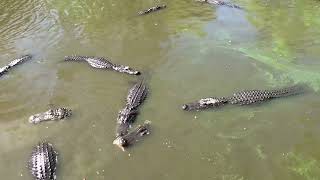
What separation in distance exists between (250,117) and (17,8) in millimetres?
11303

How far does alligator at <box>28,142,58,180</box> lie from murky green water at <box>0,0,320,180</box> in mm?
168

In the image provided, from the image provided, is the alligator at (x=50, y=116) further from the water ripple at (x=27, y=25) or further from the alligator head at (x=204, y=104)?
the water ripple at (x=27, y=25)

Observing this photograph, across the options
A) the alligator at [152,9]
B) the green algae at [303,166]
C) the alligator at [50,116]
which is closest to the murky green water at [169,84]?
the green algae at [303,166]

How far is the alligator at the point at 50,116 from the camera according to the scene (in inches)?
393

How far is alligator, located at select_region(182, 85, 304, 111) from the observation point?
33.2 feet

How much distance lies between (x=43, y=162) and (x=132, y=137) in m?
1.89

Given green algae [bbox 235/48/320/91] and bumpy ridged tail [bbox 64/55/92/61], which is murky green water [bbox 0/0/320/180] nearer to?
green algae [bbox 235/48/320/91]

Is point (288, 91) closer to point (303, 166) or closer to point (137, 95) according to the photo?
point (303, 166)

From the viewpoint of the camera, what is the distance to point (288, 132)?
9391 millimetres

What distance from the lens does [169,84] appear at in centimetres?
1129

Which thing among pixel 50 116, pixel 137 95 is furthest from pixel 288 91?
pixel 50 116

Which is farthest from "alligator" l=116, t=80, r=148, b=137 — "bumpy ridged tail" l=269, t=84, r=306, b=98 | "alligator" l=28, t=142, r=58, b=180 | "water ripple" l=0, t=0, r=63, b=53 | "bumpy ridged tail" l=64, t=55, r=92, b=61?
"water ripple" l=0, t=0, r=63, b=53

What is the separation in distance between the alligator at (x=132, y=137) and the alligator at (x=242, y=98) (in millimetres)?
1148

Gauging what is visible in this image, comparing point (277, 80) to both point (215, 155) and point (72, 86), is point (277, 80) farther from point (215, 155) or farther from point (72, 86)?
point (72, 86)
